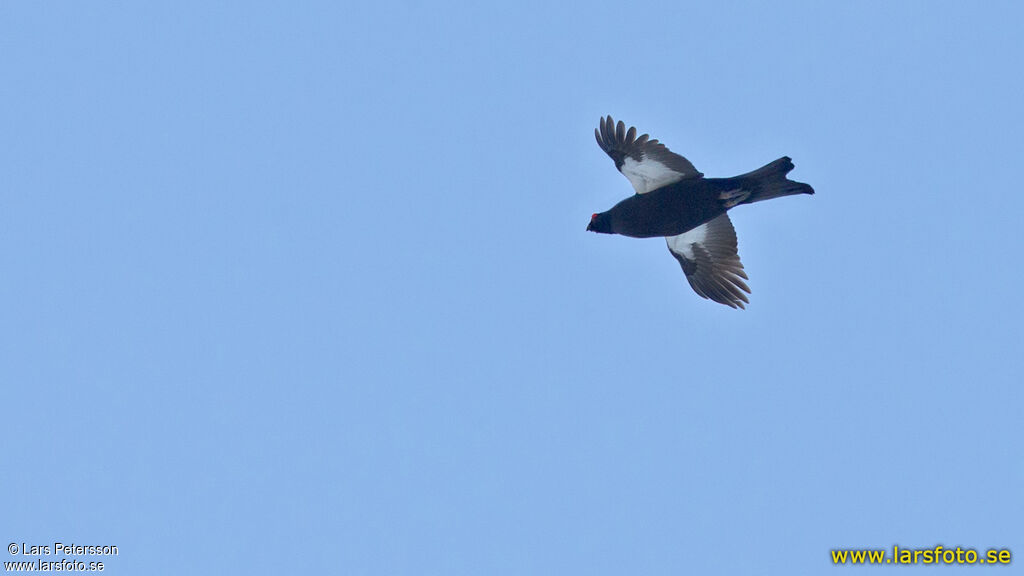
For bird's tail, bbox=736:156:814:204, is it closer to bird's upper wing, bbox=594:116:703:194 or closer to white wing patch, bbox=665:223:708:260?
bird's upper wing, bbox=594:116:703:194

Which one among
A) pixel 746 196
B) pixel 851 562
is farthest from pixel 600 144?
pixel 851 562

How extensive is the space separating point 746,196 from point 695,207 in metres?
0.81

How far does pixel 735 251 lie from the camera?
21.0 metres

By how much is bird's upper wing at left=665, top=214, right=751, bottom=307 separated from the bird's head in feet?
6.08

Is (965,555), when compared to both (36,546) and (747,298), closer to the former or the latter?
(747,298)

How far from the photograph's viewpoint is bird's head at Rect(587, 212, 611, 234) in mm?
19984

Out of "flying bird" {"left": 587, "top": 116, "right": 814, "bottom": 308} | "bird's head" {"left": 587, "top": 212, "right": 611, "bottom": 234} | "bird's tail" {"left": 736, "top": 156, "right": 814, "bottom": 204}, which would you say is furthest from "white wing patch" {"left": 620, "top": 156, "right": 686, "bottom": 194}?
"bird's tail" {"left": 736, "top": 156, "right": 814, "bottom": 204}

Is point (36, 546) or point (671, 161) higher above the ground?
point (671, 161)

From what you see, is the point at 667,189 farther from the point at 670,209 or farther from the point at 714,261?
the point at 714,261

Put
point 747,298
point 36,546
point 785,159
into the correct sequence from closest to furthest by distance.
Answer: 1. point 785,159
2. point 36,546
3. point 747,298

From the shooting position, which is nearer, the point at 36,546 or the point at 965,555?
the point at 965,555

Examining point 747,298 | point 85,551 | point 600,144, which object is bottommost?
point 85,551

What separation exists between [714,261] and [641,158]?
2755 millimetres

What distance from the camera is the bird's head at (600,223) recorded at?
1998cm
